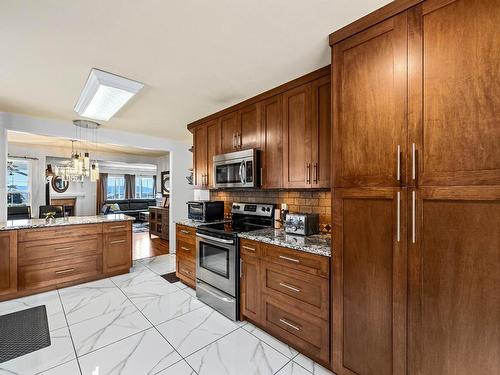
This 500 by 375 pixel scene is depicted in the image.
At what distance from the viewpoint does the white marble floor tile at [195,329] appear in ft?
6.81

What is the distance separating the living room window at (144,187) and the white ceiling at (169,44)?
8.37m

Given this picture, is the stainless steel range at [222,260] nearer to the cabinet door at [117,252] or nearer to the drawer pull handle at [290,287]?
the drawer pull handle at [290,287]

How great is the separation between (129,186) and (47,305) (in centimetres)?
844

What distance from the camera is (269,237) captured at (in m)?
2.21

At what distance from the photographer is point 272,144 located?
2664 mm

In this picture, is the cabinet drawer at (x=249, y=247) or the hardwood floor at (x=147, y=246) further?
the hardwood floor at (x=147, y=246)

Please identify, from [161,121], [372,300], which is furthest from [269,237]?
[161,121]

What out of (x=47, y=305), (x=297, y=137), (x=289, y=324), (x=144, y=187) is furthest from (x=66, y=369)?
(x=144, y=187)

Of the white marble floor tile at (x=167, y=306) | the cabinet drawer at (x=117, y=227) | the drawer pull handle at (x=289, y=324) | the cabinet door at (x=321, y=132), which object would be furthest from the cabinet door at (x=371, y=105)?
the cabinet drawer at (x=117, y=227)

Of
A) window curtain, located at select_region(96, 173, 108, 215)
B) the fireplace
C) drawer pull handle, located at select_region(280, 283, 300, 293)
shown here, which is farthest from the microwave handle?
window curtain, located at select_region(96, 173, 108, 215)

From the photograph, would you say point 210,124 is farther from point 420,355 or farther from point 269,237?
point 420,355

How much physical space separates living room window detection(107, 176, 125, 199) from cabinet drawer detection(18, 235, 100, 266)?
295 inches

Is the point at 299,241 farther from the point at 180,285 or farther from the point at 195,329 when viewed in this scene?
the point at 180,285

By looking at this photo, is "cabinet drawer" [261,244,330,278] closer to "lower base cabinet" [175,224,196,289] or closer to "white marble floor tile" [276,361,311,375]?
"white marble floor tile" [276,361,311,375]
